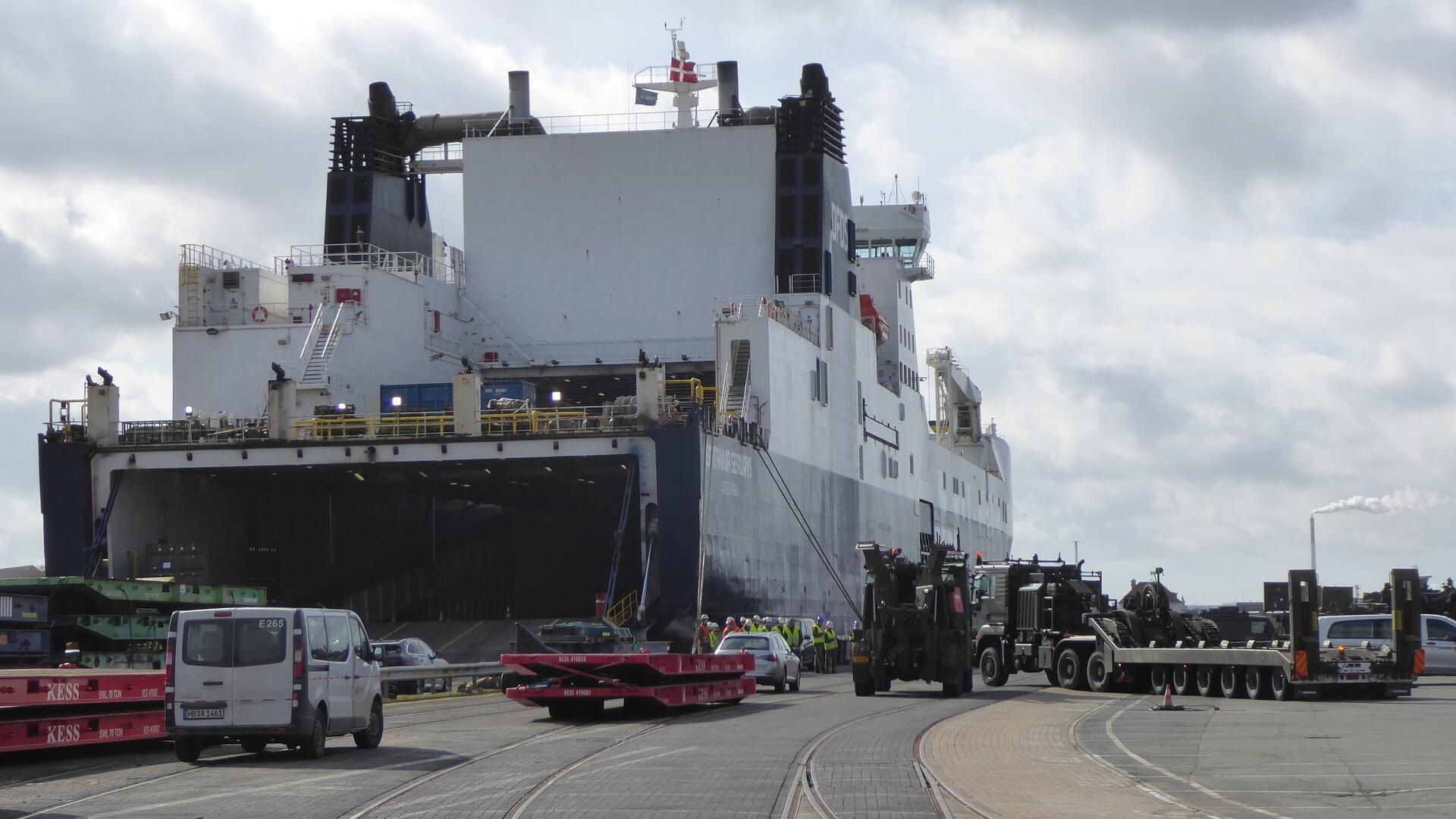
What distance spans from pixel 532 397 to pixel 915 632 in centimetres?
1858

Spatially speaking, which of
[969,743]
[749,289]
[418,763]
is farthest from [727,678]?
[749,289]

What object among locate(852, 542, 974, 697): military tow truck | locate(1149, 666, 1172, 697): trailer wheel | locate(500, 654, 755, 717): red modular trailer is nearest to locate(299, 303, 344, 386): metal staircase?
locate(852, 542, 974, 697): military tow truck

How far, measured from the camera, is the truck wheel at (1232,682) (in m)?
28.6

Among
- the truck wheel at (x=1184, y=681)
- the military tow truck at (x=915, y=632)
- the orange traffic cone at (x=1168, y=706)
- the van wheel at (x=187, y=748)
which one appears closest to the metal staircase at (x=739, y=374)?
the military tow truck at (x=915, y=632)

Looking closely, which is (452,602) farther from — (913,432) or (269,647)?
(269,647)

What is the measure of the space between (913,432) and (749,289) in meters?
18.5

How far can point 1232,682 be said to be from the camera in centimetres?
2864

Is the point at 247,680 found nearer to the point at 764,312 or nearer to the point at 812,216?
the point at 764,312

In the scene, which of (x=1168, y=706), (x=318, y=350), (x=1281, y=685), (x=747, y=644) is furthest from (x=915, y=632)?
(x=318, y=350)

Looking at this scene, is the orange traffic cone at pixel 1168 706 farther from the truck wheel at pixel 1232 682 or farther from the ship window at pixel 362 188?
the ship window at pixel 362 188

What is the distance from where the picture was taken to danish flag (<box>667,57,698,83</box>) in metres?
57.4

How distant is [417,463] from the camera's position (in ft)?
140

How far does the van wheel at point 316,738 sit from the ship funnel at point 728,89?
40.2 meters

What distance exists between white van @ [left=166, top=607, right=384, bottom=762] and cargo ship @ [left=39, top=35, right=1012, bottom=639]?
76.6 ft
